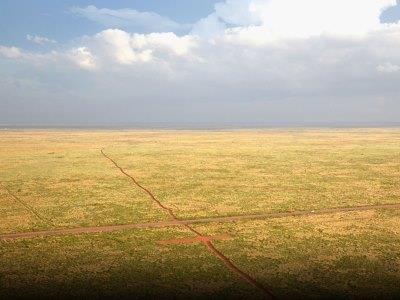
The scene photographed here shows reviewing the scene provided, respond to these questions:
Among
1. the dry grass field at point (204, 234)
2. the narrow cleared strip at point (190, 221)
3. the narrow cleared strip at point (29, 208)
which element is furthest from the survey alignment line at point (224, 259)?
the narrow cleared strip at point (29, 208)

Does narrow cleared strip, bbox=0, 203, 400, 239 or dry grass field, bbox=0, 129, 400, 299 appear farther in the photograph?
narrow cleared strip, bbox=0, 203, 400, 239

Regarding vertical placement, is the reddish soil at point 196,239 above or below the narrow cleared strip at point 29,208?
above

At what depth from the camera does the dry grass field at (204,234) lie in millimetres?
12000

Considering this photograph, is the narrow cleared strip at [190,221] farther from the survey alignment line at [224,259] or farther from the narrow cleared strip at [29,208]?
the narrow cleared strip at [29,208]

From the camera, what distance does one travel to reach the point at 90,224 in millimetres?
19094

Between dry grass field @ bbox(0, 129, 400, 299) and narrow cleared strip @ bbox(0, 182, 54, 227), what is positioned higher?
dry grass field @ bbox(0, 129, 400, 299)

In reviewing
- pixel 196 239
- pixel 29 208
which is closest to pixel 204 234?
pixel 196 239

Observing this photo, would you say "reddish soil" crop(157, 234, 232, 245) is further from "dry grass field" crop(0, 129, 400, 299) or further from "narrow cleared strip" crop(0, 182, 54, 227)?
"narrow cleared strip" crop(0, 182, 54, 227)

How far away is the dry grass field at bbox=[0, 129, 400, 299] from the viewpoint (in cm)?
1200

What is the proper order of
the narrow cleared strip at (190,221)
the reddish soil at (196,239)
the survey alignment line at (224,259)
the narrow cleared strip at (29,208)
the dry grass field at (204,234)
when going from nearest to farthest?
the survey alignment line at (224,259)
the dry grass field at (204,234)
the reddish soil at (196,239)
the narrow cleared strip at (190,221)
the narrow cleared strip at (29,208)

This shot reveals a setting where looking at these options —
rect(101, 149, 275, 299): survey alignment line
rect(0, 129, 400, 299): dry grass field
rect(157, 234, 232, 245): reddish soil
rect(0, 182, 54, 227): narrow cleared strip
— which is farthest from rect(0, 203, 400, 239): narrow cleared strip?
rect(157, 234, 232, 245): reddish soil

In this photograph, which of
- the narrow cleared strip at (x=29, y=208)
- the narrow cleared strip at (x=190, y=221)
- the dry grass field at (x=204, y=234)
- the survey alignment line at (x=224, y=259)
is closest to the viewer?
the survey alignment line at (x=224, y=259)

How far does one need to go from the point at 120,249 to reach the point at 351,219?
38.8 ft

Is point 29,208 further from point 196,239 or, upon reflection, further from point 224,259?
point 224,259
